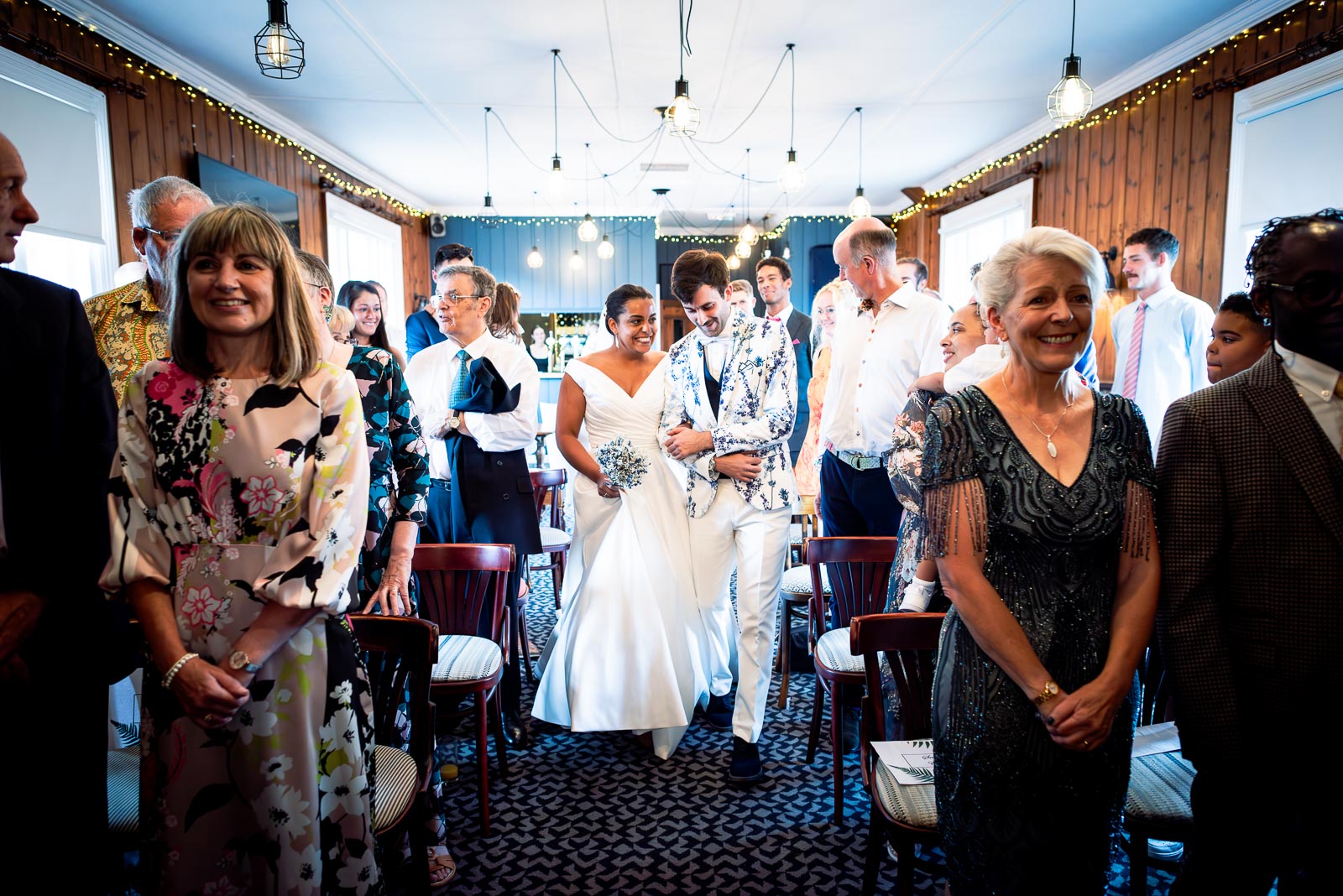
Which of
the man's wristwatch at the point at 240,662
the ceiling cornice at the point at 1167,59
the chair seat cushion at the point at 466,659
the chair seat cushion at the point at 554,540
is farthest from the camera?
the ceiling cornice at the point at 1167,59

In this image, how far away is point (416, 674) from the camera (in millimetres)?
1827

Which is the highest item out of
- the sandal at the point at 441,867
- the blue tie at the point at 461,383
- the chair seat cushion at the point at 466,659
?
the blue tie at the point at 461,383

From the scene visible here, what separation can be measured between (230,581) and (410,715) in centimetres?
68

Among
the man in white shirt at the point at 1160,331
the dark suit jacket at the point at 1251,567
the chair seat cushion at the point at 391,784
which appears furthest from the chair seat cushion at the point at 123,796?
the man in white shirt at the point at 1160,331

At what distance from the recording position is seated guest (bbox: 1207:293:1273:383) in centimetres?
229

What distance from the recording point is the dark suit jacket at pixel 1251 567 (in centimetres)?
133

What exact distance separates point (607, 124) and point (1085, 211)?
488cm

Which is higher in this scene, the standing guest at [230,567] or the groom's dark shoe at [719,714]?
the standing guest at [230,567]

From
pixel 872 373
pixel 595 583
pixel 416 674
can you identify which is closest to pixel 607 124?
pixel 872 373

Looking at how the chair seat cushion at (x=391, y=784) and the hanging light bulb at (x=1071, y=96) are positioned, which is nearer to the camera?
the chair seat cushion at (x=391, y=784)

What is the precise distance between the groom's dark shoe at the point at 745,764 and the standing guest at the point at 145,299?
2.35 meters

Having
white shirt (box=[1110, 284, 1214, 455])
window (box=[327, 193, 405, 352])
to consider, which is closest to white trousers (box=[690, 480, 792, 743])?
white shirt (box=[1110, 284, 1214, 455])

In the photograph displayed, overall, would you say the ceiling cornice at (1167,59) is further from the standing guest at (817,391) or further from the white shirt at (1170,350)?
the standing guest at (817,391)

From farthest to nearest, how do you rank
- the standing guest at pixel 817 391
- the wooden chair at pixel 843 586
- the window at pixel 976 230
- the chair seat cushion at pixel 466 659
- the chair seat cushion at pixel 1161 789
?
the window at pixel 976 230
the standing guest at pixel 817 391
the wooden chair at pixel 843 586
the chair seat cushion at pixel 466 659
the chair seat cushion at pixel 1161 789
